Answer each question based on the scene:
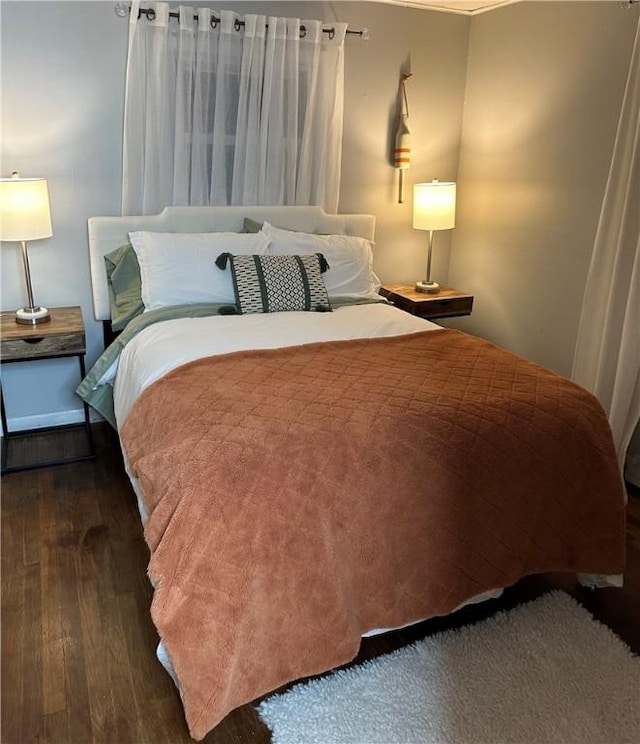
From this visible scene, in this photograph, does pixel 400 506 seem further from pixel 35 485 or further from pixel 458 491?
pixel 35 485

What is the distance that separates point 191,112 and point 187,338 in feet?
4.52

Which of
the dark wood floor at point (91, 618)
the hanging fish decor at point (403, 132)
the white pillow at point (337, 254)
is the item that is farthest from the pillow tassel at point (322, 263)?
the dark wood floor at point (91, 618)

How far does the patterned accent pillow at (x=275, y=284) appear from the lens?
2844 millimetres

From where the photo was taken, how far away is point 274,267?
288 centimetres

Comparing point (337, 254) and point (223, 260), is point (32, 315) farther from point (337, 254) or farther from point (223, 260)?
point (337, 254)

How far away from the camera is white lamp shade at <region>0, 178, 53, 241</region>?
2615 millimetres

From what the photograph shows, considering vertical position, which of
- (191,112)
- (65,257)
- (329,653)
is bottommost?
(329,653)

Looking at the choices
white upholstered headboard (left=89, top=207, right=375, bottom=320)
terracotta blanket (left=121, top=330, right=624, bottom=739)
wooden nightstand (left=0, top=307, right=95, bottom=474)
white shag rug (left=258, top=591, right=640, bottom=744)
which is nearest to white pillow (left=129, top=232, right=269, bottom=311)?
white upholstered headboard (left=89, top=207, right=375, bottom=320)

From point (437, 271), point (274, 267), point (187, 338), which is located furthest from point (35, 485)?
point (437, 271)

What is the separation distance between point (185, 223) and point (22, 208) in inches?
31.8

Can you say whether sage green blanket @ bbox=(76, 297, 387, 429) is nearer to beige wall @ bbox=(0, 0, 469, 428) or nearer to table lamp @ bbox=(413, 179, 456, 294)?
beige wall @ bbox=(0, 0, 469, 428)

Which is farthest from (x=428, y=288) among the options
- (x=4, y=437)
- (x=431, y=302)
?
(x=4, y=437)

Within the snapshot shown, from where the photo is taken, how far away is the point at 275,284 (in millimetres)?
2865

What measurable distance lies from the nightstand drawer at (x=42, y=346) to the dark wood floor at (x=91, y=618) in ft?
1.91
